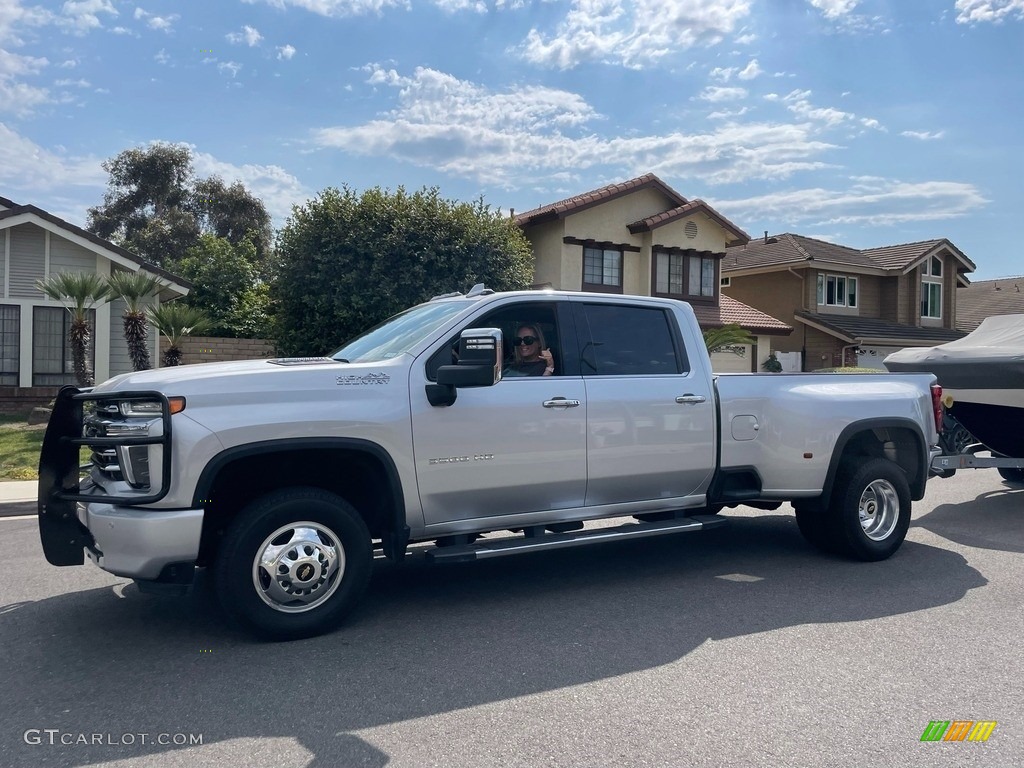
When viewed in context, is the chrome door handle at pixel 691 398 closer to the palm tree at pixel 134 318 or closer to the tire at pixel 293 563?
the tire at pixel 293 563

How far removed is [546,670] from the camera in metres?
4.42

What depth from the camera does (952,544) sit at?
7.59m

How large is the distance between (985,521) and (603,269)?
66.3 feet

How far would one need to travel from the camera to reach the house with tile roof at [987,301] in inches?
1828

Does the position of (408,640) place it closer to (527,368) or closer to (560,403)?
(560,403)

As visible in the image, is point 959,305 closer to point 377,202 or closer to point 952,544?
point 377,202

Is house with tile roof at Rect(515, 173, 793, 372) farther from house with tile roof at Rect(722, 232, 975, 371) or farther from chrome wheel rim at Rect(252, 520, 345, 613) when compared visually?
chrome wheel rim at Rect(252, 520, 345, 613)

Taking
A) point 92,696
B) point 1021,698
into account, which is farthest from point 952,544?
point 92,696

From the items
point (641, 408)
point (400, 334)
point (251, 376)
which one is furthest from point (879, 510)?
point (251, 376)

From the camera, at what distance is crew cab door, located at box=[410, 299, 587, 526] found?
5160 mm

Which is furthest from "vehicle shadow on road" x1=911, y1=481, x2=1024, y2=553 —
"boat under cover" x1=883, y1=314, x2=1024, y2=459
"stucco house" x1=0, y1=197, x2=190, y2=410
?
"stucco house" x1=0, y1=197, x2=190, y2=410

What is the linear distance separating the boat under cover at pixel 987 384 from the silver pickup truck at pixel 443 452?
273 centimetres

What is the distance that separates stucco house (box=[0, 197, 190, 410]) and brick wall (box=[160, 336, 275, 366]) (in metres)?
1.38

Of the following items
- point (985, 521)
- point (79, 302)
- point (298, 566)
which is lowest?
point (985, 521)
